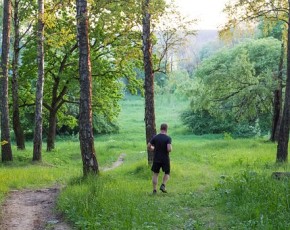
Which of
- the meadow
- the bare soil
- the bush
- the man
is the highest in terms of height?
the man

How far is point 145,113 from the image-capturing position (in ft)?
50.9

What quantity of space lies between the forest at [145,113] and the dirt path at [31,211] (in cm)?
9

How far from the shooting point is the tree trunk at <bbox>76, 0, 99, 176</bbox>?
12.5 metres

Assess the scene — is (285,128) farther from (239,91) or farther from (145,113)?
(239,91)

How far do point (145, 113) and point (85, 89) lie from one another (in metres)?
3.45

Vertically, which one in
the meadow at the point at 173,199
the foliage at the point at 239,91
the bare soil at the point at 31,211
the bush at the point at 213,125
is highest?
the foliage at the point at 239,91

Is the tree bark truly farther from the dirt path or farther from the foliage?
the foliage

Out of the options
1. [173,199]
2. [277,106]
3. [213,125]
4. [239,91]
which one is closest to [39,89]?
[173,199]

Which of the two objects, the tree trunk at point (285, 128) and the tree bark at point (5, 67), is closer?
the tree trunk at point (285, 128)

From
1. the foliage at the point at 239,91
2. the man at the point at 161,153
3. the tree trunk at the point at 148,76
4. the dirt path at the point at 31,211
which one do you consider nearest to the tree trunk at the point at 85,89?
the dirt path at the point at 31,211

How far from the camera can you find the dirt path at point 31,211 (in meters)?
8.84

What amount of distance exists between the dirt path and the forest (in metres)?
0.09

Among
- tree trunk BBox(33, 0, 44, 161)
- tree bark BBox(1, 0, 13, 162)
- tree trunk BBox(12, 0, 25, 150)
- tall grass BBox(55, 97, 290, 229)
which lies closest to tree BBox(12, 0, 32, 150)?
tree trunk BBox(12, 0, 25, 150)

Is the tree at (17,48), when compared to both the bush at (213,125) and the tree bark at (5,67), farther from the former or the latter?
the bush at (213,125)
